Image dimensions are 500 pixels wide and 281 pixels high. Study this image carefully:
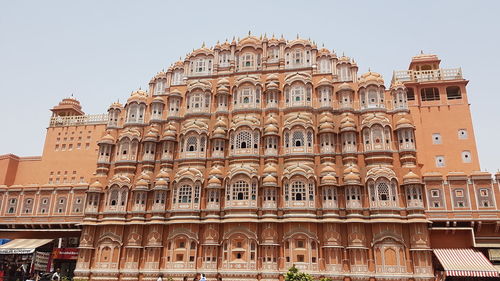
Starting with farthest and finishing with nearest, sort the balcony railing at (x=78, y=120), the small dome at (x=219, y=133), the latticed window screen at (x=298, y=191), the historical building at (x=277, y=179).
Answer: the balcony railing at (x=78, y=120), the small dome at (x=219, y=133), the latticed window screen at (x=298, y=191), the historical building at (x=277, y=179)

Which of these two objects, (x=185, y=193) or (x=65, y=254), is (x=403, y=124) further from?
(x=65, y=254)

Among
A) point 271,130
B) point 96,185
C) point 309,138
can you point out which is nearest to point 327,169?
point 309,138

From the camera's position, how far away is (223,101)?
112 ft

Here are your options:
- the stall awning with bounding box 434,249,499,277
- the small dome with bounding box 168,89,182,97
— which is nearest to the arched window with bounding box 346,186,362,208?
the stall awning with bounding box 434,249,499,277

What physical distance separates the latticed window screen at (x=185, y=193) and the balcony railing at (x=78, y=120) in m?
18.5

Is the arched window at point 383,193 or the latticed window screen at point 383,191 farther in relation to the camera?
the latticed window screen at point 383,191

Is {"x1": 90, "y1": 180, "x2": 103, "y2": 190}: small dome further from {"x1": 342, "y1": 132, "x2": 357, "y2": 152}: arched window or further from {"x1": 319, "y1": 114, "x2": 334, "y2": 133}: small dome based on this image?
{"x1": 342, "y1": 132, "x2": 357, "y2": 152}: arched window

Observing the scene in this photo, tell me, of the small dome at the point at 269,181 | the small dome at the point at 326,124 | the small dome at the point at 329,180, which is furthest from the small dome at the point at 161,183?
the small dome at the point at 326,124

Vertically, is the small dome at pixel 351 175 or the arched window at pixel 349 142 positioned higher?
the arched window at pixel 349 142

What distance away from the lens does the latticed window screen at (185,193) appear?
101 ft

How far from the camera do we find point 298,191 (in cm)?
2914

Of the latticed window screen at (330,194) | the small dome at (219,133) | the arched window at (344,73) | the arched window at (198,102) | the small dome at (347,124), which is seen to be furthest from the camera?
the arched window at (198,102)

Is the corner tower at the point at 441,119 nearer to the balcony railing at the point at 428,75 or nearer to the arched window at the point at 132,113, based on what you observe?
the balcony railing at the point at 428,75

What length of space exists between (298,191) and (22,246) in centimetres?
2328
